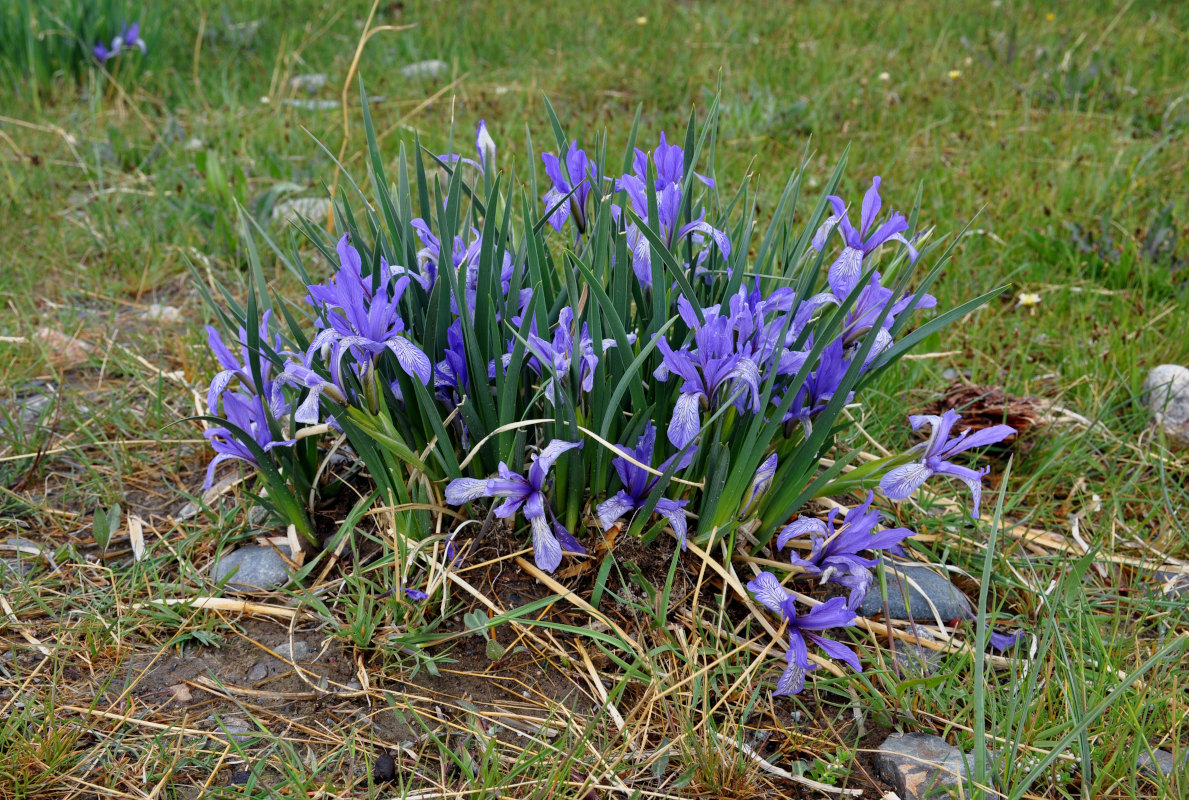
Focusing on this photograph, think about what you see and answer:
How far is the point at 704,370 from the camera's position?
1.42 metres

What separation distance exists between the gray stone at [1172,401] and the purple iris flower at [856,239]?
1.17 metres

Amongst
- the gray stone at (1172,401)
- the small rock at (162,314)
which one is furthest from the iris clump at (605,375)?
the small rock at (162,314)

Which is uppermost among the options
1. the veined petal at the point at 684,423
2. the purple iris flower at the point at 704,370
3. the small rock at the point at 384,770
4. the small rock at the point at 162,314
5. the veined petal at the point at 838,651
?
the purple iris flower at the point at 704,370

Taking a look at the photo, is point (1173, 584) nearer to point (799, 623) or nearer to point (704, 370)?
point (799, 623)

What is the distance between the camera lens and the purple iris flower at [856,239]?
1482 mm

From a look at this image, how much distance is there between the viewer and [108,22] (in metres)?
4.09

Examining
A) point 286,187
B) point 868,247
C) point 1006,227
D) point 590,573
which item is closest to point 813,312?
point 868,247

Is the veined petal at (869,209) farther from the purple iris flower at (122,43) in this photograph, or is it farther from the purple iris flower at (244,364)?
the purple iris flower at (122,43)

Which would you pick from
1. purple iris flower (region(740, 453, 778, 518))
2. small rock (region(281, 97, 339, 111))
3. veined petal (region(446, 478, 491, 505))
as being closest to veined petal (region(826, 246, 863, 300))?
purple iris flower (region(740, 453, 778, 518))

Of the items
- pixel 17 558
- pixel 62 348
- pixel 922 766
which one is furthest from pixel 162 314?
pixel 922 766

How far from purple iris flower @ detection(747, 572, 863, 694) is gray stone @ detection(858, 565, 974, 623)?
235 millimetres

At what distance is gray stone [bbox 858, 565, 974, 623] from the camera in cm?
172

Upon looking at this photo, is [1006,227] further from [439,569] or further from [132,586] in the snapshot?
[132,586]

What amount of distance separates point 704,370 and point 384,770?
81 cm
